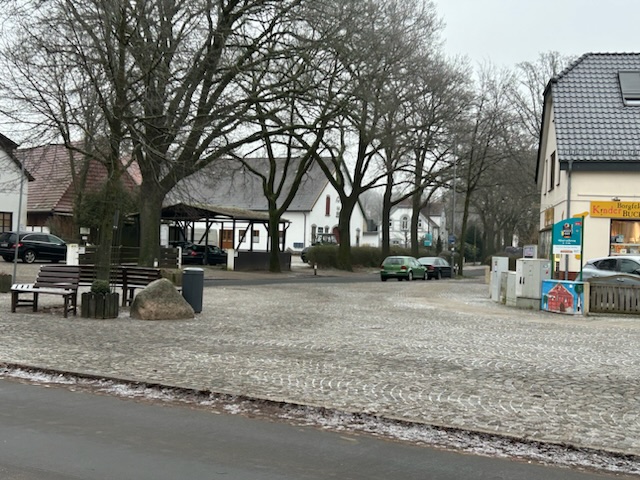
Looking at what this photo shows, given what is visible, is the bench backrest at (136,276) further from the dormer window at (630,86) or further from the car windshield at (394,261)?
the car windshield at (394,261)

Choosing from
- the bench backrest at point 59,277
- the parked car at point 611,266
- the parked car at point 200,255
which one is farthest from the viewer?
the parked car at point 200,255

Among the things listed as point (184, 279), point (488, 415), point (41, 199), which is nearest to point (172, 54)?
point (184, 279)

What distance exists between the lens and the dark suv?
38.2 m

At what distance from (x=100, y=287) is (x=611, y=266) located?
615 inches

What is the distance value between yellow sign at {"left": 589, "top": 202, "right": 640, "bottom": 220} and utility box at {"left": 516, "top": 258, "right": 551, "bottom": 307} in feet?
19.3

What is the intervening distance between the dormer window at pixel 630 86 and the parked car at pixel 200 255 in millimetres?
25727

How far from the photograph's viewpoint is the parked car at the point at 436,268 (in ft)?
153

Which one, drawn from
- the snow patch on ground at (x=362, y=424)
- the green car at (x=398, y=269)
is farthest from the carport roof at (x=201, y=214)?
the snow patch on ground at (x=362, y=424)

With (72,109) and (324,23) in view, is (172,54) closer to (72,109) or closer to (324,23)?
(72,109)

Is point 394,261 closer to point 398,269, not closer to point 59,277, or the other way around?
point 398,269

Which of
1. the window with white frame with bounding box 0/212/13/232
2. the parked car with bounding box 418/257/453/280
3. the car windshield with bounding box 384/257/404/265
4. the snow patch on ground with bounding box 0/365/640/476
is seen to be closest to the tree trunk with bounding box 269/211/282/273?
the car windshield with bounding box 384/257/404/265

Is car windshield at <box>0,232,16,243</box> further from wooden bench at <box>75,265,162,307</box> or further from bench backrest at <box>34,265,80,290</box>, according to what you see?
bench backrest at <box>34,265,80,290</box>

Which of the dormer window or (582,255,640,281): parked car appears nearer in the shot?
(582,255,640,281): parked car

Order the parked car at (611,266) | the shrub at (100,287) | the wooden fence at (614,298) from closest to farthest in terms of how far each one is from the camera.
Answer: the shrub at (100,287), the wooden fence at (614,298), the parked car at (611,266)
